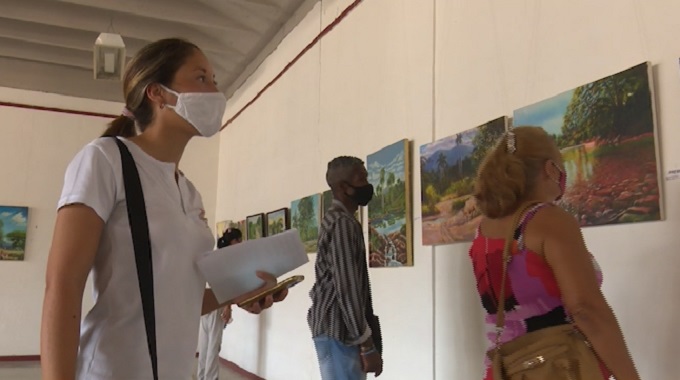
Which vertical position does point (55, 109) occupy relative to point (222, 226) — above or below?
above

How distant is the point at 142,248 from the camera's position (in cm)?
126

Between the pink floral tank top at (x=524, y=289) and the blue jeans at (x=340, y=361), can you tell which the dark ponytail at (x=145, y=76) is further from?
the blue jeans at (x=340, y=361)

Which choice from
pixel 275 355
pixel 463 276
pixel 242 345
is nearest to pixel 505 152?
pixel 463 276

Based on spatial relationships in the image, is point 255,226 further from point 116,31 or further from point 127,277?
point 127,277

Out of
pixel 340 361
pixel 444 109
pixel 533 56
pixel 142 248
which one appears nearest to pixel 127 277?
pixel 142 248

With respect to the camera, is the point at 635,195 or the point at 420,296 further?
the point at 420,296

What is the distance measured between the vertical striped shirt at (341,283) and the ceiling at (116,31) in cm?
369

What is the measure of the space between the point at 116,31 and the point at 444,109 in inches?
212

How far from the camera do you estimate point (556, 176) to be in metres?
1.88

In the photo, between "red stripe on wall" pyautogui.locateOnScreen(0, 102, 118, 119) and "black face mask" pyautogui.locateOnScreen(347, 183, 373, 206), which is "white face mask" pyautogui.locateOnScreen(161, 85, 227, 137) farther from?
"red stripe on wall" pyautogui.locateOnScreen(0, 102, 118, 119)

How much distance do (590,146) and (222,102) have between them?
158 cm

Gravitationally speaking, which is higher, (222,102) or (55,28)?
(55,28)

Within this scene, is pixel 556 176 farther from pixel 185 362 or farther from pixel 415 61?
pixel 415 61

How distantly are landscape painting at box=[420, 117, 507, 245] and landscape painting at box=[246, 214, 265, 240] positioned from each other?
3.58 metres
